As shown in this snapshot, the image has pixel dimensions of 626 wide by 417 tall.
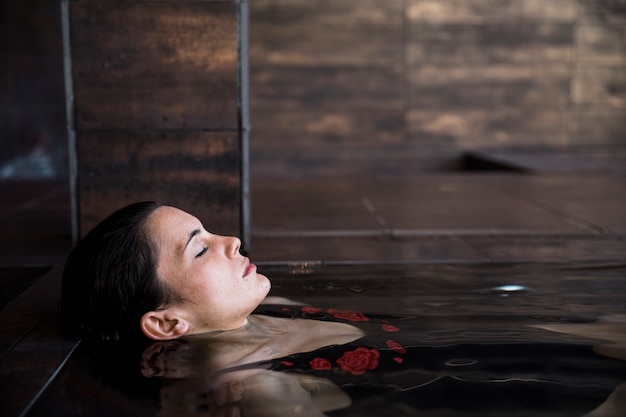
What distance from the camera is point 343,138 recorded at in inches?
341

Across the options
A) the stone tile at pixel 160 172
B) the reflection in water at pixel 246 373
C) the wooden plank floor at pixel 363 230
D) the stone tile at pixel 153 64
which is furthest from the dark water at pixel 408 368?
the stone tile at pixel 153 64

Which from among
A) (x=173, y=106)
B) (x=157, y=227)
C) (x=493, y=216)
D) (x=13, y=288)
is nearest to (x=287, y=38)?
(x=493, y=216)

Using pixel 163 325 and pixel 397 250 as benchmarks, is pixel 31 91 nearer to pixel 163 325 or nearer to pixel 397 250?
pixel 397 250

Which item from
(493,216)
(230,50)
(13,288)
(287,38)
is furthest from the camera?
(287,38)

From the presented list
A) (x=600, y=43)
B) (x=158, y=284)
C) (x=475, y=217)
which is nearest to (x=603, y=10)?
(x=600, y=43)

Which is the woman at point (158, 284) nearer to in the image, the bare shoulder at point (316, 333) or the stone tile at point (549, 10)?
the bare shoulder at point (316, 333)

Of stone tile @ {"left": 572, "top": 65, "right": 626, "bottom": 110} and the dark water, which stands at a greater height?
stone tile @ {"left": 572, "top": 65, "right": 626, "bottom": 110}

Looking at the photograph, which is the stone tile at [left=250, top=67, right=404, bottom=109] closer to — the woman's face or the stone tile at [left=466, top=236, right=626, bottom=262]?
the stone tile at [left=466, top=236, right=626, bottom=262]

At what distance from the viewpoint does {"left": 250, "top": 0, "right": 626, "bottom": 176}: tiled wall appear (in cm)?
Answer: 849

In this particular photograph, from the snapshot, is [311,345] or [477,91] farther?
[477,91]

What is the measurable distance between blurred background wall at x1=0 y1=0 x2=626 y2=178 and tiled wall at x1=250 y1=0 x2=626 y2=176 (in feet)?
0.04

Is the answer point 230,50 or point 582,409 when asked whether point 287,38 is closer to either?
point 230,50

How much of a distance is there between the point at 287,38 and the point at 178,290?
6.95 m

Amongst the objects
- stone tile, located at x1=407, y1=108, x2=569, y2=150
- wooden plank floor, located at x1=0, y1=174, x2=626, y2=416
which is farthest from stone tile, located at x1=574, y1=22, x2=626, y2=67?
wooden plank floor, located at x1=0, y1=174, x2=626, y2=416
